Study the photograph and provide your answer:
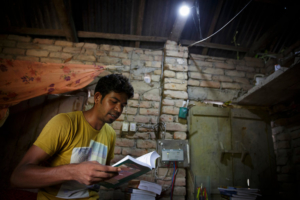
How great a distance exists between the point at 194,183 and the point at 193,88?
1298 millimetres

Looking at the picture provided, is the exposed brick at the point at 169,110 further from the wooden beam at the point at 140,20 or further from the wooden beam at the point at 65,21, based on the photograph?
the wooden beam at the point at 65,21

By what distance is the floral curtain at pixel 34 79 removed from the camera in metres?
1.77

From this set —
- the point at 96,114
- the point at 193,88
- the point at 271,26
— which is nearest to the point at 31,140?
the point at 96,114

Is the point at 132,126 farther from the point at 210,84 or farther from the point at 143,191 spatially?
the point at 210,84

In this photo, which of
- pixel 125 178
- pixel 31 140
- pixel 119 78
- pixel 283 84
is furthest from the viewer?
pixel 31 140

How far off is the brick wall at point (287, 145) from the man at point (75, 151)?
222 cm

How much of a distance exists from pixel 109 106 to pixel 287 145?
8.06 ft

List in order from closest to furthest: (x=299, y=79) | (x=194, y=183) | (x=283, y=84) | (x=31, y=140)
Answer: (x=299, y=79), (x=283, y=84), (x=194, y=183), (x=31, y=140)

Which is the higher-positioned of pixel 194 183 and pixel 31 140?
pixel 31 140

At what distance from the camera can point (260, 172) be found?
205 centimetres

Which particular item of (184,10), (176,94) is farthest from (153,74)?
(184,10)

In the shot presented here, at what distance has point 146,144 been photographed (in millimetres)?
2053

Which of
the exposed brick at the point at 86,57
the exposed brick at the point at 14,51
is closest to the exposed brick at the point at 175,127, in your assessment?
the exposed brick at the point at 86,57

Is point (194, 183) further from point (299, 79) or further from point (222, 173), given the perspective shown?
point (299, 79)
